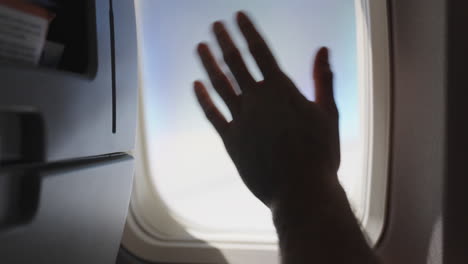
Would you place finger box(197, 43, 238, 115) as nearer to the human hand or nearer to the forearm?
the human hand

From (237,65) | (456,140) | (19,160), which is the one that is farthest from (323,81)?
(19,160)

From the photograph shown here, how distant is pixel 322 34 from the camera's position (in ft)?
3.31

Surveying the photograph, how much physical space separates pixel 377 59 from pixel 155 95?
63 centimetres

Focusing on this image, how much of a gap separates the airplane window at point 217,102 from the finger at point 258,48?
0.21 metres

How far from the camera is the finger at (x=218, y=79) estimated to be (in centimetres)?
77

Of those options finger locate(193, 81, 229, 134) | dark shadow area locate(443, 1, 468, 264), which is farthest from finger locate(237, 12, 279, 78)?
dark shadow area locate(443, 1, 468, 264)

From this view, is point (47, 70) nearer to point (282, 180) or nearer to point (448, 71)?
point (282, 180)

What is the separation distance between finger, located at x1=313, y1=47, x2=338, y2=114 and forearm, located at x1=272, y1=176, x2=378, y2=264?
0.17m

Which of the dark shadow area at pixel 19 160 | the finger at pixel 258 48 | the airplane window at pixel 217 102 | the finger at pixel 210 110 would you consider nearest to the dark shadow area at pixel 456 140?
the airplane window at pixel 217 102

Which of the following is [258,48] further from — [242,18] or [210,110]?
[210,110]

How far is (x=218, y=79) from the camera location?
780mm

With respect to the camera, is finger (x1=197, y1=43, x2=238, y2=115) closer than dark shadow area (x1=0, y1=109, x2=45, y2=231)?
No

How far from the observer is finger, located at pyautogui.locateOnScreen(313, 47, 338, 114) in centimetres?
72

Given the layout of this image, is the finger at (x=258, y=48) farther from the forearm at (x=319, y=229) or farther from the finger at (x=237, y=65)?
the forearm at (x=319, y=229)
